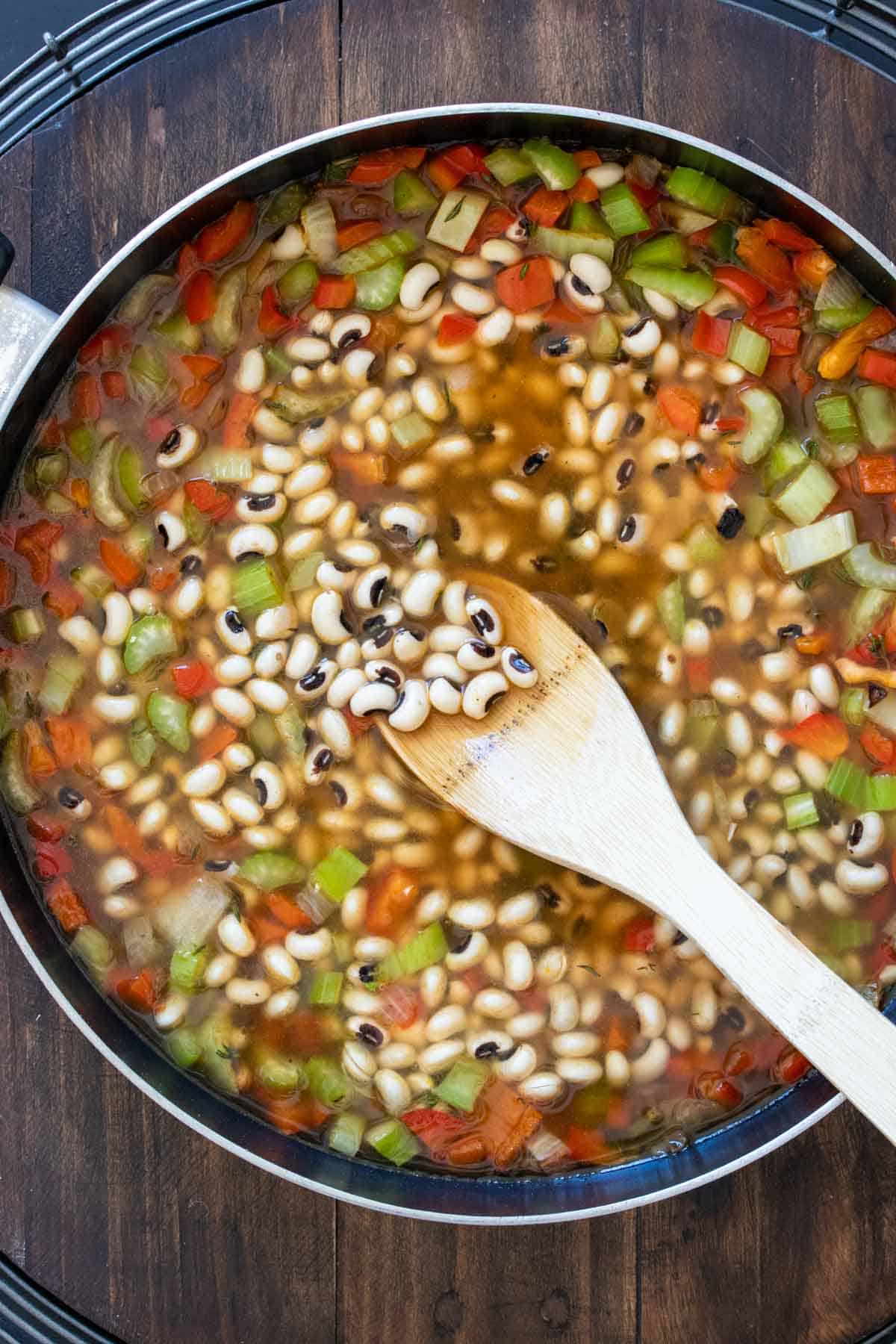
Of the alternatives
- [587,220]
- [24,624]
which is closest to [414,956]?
[24,624]

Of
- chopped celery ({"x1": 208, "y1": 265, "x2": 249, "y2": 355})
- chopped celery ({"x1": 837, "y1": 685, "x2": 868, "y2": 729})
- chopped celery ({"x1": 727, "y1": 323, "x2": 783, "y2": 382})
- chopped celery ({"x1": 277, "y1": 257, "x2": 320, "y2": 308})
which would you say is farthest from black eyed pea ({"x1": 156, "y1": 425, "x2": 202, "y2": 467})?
chopped celery ({"x1": 837, "y1": 685, "x2": 868, "y2": 729})

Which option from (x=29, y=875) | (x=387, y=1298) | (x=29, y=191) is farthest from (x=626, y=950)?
(x=29, y=191)

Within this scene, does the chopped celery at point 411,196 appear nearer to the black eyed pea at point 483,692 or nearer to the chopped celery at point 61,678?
the black eyed pea at point 483,692

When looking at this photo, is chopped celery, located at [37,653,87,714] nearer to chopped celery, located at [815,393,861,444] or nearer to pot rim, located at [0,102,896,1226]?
pot rim, located at [0,102,896,1226]

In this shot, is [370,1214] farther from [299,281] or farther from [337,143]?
[337,143]

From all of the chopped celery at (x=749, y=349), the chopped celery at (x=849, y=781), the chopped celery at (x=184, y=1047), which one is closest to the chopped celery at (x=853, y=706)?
the chopped celery at (x=849, y=781)
